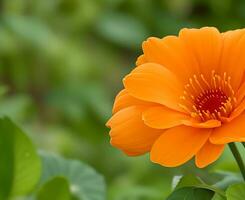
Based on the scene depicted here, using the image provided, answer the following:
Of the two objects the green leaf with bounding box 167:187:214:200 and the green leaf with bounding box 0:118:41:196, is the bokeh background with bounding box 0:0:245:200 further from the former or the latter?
the green leaf with bounding box 167:187:214:200

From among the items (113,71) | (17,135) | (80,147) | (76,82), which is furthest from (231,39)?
(113,71)

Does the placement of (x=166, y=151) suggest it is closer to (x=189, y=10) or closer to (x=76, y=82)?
(x=76, y=82)

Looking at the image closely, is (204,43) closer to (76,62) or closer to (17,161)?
(17,161)

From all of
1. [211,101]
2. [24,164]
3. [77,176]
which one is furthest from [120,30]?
[211,101]

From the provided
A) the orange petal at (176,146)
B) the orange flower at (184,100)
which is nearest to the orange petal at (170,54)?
the orange flower at (184,100)

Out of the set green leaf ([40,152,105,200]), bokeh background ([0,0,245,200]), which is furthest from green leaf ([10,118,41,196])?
bokeh background ([0,0,245,200])
